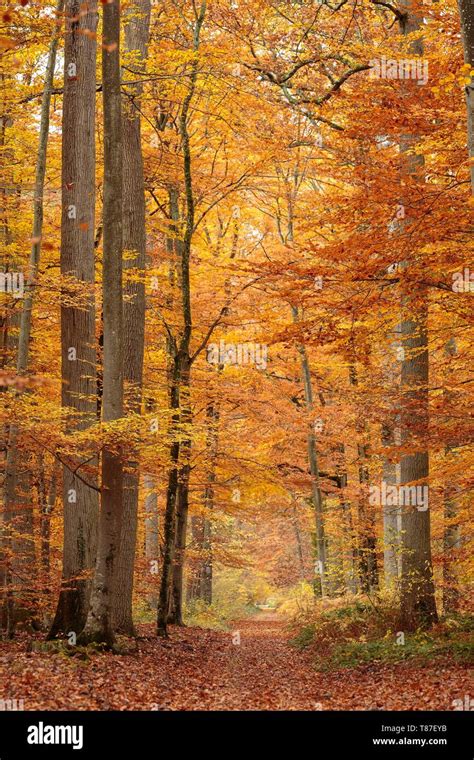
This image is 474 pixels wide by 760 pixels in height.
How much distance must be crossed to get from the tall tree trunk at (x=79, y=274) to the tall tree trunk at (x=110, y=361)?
44.8 inches

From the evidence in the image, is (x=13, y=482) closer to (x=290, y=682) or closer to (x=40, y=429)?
(x=40, y=429)

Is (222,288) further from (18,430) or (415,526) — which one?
(18,430)

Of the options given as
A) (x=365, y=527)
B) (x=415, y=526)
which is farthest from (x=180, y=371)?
(x=365, y=527)

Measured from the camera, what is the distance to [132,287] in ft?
42.3

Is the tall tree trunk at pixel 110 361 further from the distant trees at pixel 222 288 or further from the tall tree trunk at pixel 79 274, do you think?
the tall tree trunk at pixel 79 274

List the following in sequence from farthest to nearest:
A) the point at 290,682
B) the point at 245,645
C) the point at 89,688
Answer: the point at 245,645
the point at 290,682
the point at 89,688

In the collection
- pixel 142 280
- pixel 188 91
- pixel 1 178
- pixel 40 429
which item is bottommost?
pixel 40 429

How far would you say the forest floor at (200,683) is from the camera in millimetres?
7438

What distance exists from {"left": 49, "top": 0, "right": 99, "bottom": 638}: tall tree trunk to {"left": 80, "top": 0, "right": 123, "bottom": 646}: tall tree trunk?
1137 millimetres

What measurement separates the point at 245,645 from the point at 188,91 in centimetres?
1175

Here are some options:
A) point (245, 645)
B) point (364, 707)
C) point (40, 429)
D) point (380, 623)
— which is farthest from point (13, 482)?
point (245, 645)

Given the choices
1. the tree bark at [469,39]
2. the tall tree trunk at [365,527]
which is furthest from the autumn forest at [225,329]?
the tall tree trunk at [365,527]

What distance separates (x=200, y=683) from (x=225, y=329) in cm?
1071

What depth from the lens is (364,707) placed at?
25.9ft
